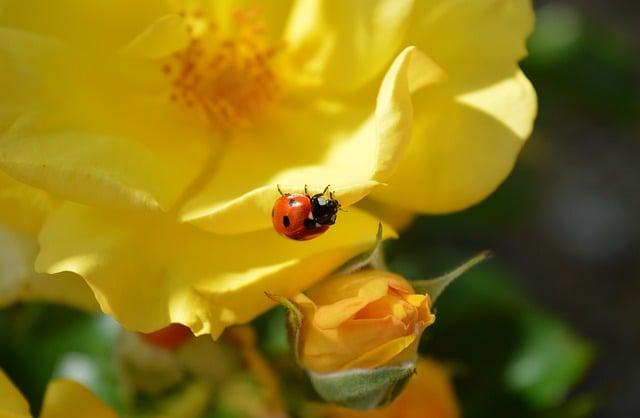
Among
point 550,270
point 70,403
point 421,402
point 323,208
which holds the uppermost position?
point 323,208

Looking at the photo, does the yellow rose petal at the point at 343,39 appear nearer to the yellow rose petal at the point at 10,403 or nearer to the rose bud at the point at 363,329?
the rose bud at the point at 363,329

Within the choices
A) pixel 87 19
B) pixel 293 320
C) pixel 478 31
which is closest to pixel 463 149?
pixel 478 31

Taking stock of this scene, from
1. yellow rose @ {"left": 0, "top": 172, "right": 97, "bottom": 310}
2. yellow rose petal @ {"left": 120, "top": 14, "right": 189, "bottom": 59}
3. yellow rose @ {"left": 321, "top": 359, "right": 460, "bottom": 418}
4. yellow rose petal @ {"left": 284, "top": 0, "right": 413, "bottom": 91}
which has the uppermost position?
yellow rose petal @ {"left": 120, "top": 14, "right": 189, "bottom": 59}

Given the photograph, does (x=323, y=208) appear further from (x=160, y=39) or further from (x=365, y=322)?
(x=160, y=39)

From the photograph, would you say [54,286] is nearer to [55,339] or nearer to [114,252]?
[114,252]

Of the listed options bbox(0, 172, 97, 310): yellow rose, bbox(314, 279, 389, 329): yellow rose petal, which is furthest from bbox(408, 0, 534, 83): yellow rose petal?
bbox(0, 172, 97, 310): yellow rose

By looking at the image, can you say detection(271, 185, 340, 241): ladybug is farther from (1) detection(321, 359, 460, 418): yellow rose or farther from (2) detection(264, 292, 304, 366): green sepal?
(1) detection(321, 359, 460, 418): yellow rose

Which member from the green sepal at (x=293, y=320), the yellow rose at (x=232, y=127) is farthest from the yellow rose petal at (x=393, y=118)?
the green sepal at (x=293, y=320)
